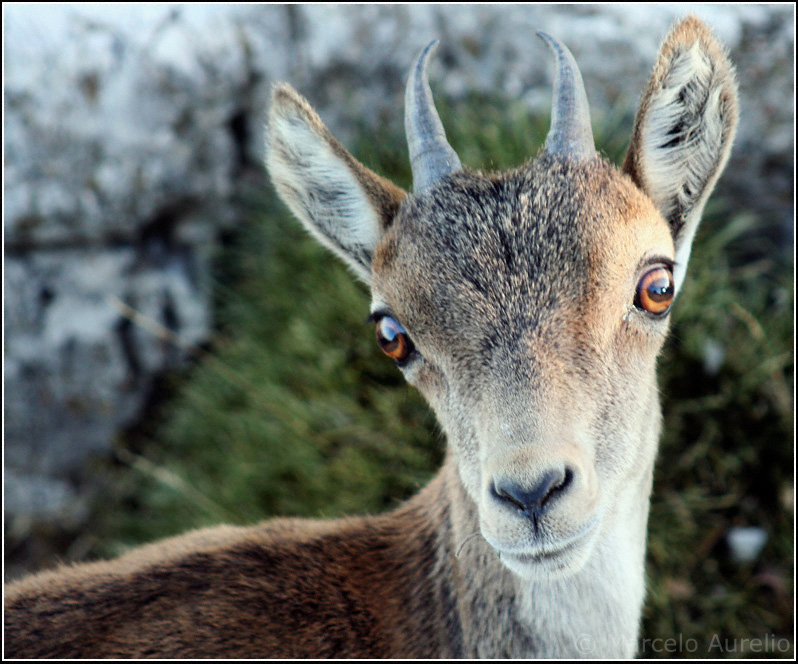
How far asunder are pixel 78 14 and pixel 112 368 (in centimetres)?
294

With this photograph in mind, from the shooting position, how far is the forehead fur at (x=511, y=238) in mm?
2668

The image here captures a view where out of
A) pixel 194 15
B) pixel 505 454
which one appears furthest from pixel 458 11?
pixel 505 454

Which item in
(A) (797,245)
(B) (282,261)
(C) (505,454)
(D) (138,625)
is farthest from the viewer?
(B) (282,261)

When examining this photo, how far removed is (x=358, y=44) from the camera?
627cm

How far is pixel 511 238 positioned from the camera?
9.07 feet

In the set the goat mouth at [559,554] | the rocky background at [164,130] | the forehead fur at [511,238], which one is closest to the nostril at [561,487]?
the goat mouth at [559,554]

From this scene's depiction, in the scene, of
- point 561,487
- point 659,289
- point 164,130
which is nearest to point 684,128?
point 659,289

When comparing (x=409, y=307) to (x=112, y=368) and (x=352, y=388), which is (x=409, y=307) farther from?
(x=112, y=368)

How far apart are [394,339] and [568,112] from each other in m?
1.15

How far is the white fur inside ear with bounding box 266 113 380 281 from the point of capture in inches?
129

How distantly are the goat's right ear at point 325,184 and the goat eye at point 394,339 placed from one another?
51 centimetres

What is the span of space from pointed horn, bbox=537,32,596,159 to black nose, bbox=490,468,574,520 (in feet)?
4.44

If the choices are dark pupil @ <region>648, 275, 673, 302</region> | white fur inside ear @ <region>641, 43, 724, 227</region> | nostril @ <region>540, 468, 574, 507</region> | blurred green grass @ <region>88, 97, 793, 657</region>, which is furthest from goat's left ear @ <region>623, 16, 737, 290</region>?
blurred green grass @ <region>88, 97, 793, 657</region>

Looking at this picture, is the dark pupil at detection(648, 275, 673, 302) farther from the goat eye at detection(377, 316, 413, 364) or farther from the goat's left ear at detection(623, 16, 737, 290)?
the goat eye at detection(377, 316, 413, 364)
